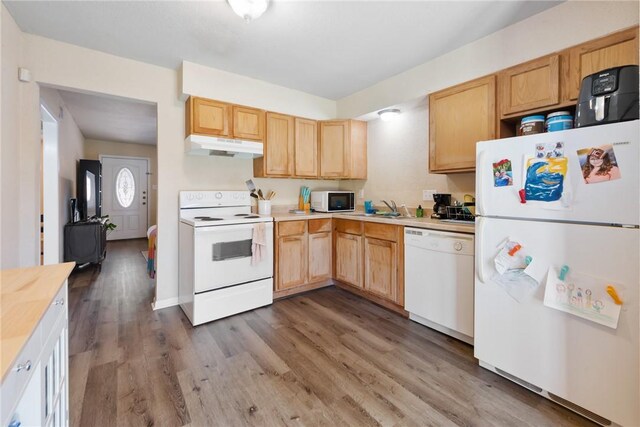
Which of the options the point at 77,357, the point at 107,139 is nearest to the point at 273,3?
the point at 77,357

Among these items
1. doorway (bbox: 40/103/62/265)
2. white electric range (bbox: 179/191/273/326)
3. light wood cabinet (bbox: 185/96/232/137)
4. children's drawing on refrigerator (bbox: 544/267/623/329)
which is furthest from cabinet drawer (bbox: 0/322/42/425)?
doorway (bbox: 40/103/62/265)

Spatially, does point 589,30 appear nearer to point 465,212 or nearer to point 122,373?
point 465,212

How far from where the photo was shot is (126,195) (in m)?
7.12

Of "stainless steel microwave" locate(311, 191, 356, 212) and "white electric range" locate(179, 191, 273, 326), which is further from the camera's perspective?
"stainless steel microwave" locate(311, 191, 356, 212)

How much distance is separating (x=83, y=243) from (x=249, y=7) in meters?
4.24

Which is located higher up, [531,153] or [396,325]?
[531,153]

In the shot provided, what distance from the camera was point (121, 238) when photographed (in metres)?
7.05

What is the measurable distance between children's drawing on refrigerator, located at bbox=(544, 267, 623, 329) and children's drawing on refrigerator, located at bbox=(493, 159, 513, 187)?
1.77 ft

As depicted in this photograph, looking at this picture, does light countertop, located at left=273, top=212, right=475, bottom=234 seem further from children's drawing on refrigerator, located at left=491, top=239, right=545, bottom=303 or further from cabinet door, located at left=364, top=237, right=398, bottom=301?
children's drawing on refrigerator, located at left=491, top=239, right=545, bottom=303

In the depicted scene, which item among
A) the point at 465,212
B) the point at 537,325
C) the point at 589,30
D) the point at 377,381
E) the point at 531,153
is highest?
the point at 589,30

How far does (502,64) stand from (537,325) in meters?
2.00

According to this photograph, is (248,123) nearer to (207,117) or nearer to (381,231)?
(207,117)

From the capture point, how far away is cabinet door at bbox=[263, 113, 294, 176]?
331 cm

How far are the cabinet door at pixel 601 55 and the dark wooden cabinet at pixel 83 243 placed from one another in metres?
5.73
